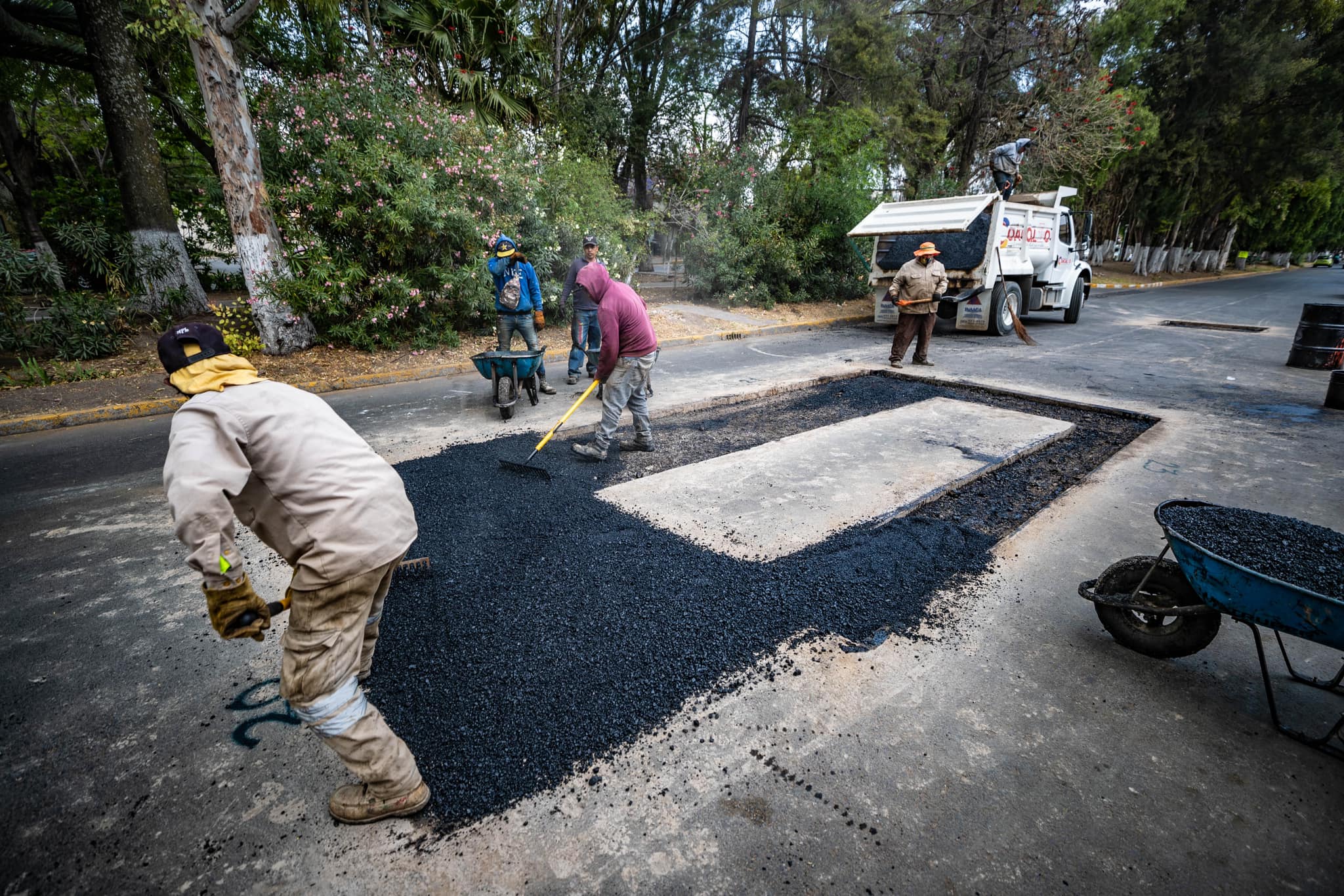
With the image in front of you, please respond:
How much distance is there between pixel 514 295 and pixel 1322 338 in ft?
38.3

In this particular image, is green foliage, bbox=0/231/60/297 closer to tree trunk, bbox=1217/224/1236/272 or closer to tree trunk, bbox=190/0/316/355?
tree trunk, bbox=190/0/316/355

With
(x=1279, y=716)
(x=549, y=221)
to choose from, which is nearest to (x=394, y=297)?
(x=549, y=221)

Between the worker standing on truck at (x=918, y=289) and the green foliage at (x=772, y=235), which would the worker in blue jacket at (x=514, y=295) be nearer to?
the worker standing on truck at (x=918, y=289)

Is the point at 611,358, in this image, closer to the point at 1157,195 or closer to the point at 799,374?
the point at 799,374

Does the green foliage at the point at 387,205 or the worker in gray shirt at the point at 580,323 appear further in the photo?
the green foliage at the point at 387,205

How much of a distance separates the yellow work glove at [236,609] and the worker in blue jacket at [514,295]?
5.32 m

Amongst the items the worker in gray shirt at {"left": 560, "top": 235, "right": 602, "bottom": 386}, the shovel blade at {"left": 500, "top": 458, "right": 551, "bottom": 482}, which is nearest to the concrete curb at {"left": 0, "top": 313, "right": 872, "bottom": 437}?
the worker in gray shirt at {"left": 560, "top": 235, "right": 602, "bottom": 386}

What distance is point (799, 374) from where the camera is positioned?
8.73m

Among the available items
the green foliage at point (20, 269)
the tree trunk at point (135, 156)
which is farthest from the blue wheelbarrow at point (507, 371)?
the tree trunk at point (135, 156)

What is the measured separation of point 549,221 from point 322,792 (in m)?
10.7

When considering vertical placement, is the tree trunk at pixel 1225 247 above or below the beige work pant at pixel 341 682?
above

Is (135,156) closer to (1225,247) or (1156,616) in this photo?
(1156,616)

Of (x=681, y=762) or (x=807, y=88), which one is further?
(x=807, y=88)

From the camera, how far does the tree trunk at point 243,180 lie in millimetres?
7727
